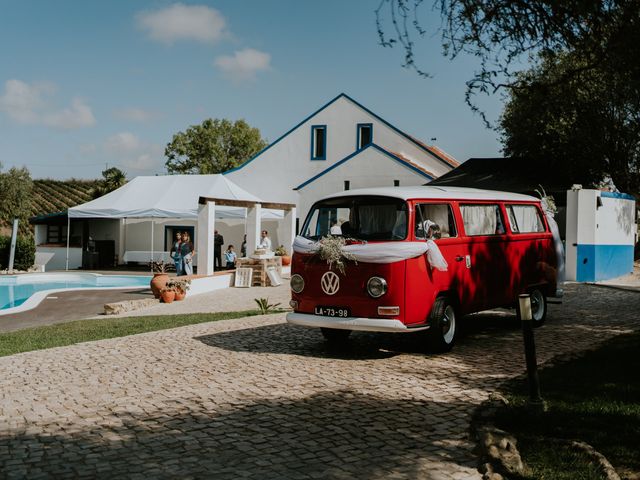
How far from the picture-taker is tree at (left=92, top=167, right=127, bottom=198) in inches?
1753

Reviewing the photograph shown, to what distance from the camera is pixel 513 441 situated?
213 inches

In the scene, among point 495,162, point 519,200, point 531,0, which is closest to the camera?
point 531,0

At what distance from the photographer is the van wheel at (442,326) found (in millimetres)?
9148

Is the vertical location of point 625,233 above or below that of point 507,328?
above

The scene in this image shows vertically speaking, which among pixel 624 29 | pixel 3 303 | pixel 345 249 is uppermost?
pixel 624 29

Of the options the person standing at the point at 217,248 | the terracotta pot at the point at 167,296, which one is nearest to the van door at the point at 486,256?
the terracotta pot at the point at 167,296

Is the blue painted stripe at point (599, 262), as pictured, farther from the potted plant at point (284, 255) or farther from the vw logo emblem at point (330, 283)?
the vw logo emblem at point (330, 283)

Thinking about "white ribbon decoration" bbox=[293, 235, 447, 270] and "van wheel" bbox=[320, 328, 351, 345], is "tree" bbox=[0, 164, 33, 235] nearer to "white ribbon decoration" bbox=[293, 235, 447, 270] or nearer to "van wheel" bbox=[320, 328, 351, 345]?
"van wheel" bbox=[320, 328, 351, 345]

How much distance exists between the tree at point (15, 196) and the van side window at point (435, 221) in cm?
3704

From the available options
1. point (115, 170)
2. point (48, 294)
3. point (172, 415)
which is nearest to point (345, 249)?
point (172, 415)

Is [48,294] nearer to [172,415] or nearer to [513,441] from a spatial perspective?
[172,415]

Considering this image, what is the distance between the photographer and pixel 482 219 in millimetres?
10461

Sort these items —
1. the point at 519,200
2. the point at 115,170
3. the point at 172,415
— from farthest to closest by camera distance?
the point at 115,170 → the point at 519,200 → the point at 172,415

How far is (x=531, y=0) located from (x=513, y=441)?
15.1 feet
